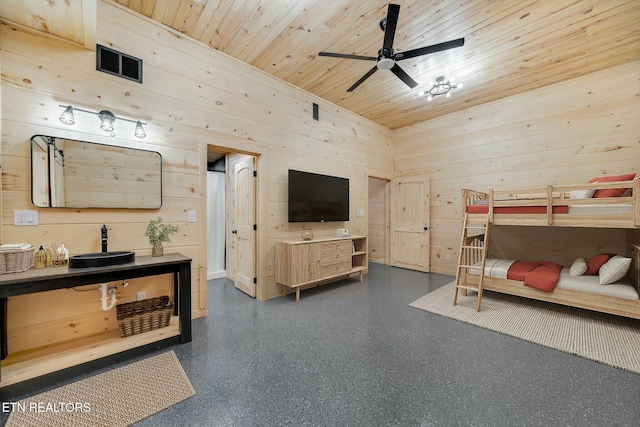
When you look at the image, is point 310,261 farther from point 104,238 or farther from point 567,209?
point 567,209

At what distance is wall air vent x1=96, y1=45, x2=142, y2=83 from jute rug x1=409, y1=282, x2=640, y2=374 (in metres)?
4.04

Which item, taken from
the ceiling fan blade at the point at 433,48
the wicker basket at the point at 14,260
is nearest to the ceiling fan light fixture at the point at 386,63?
the ceiling fan blade at the point at 433,48

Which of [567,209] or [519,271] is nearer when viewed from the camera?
[567,209]

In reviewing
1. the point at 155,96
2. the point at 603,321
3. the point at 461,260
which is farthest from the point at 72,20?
the point at 603,321

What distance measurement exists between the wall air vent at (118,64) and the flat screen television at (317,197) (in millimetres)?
1971

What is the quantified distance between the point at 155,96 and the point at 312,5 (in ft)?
5.90

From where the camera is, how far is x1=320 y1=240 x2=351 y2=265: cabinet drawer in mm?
3695

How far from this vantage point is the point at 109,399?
1587mm

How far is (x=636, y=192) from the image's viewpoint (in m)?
2.34

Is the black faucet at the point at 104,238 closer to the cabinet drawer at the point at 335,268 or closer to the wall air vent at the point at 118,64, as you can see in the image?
the wall air vent at the point at 118,64

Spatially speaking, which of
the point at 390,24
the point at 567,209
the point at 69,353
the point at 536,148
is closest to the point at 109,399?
the point at 69,353

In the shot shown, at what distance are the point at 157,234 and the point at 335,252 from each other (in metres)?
2.35

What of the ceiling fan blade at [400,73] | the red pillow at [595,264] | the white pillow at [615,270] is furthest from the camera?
the red pillow at [595,264]

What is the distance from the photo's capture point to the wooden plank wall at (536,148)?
335cm
